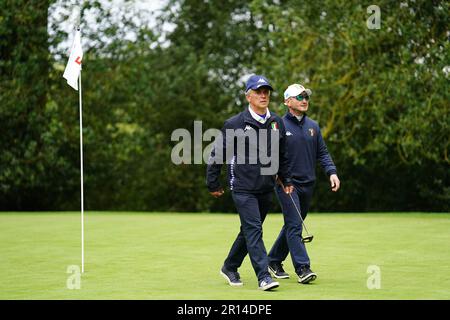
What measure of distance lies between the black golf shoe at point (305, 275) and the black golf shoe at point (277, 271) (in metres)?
0.58

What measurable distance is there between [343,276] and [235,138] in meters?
2.33


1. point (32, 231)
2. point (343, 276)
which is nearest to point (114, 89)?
point (32, 231)

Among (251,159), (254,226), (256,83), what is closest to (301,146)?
(251,159)

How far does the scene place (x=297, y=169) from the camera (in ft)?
33.1

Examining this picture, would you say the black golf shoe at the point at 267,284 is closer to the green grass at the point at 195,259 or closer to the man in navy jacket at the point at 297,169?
the green grass at the point at 195,259

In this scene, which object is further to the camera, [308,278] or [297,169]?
[297,169]

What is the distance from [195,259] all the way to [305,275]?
2.88 m

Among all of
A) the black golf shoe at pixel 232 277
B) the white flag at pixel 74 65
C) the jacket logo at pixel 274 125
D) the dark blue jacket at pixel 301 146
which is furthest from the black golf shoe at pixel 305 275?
the white flag at pixel 74 65

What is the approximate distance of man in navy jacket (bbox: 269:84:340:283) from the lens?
9.82 m

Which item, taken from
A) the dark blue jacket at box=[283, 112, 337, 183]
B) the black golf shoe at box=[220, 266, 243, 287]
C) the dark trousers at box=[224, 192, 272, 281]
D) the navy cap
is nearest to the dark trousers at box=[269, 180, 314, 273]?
the dark blue jacket at box=[283, 112, 337, 183]

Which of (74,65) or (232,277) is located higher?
(74,65)

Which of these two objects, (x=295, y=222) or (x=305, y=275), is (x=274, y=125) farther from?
(x=305, y=275)

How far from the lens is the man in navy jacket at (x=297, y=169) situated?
982 centimetres

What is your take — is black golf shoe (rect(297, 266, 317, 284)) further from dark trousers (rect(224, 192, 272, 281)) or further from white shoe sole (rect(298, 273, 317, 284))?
dark trousers (rect(224, 192, 272, 281))
